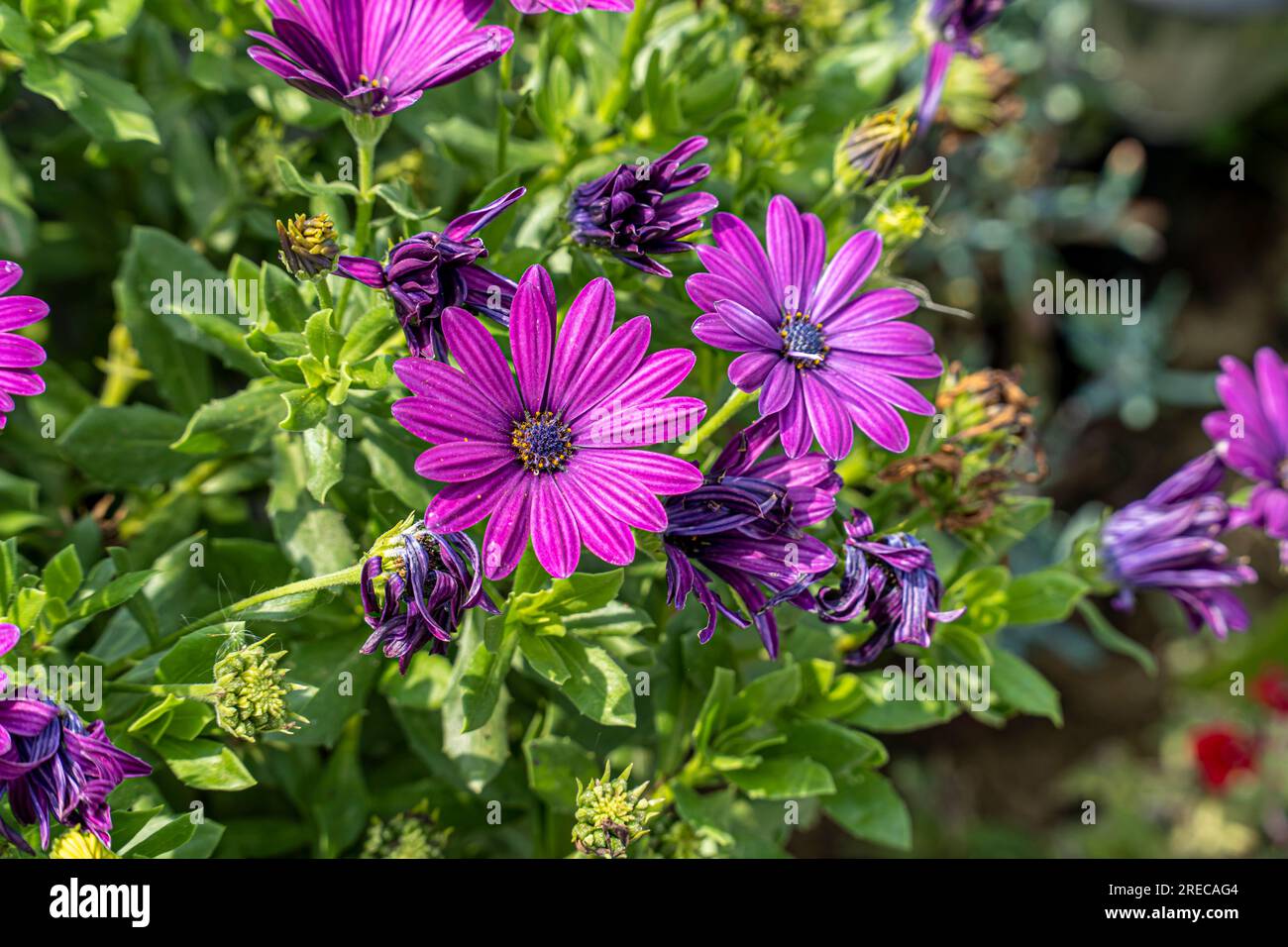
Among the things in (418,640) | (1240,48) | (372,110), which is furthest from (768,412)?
(1240,48)

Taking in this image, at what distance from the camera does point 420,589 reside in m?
1.11

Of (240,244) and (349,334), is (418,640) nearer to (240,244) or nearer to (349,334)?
(349,334)

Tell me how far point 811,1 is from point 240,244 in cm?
94

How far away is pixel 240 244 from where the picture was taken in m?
1.81

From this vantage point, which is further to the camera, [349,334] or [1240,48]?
[1240,48]

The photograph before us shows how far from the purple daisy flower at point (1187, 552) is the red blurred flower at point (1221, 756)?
1.24 m

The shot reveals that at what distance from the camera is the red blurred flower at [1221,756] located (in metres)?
2.70

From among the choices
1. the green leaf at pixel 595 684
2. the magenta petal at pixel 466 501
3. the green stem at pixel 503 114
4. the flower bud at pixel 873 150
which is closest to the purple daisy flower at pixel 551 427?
the magenta petal at pixel 466 501

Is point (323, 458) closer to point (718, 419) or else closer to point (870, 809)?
point (718, 419)

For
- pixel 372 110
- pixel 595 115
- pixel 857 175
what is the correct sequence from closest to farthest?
pixel 372 110, pixel 857 175, pixel 595 115

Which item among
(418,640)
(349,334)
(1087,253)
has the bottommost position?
(418,640)

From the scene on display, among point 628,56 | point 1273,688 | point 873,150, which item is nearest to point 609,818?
point 873,150

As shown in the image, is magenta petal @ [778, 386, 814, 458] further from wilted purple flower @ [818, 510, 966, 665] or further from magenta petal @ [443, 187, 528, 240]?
magenta petal @ [443, 187, 528, 240]

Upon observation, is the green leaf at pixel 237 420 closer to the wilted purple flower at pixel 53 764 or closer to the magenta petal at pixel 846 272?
the wilted purple flower at pixel 53 764
